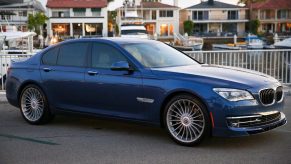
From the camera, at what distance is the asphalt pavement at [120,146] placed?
656cm

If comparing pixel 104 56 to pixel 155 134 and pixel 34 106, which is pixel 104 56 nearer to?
pixel 155 134

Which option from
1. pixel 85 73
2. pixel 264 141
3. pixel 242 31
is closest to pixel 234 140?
pixel 264 141

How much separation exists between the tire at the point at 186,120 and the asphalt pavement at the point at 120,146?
15 centimetres

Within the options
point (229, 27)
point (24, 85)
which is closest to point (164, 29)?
point (229, 27)

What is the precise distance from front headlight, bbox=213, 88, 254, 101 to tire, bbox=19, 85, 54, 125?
3.46m

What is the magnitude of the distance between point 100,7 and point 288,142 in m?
70.8

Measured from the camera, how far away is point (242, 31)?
88.0 m

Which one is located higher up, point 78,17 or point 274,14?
point 274,14

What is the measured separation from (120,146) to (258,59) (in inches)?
303

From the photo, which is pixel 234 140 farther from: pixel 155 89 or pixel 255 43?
pixel 255 43

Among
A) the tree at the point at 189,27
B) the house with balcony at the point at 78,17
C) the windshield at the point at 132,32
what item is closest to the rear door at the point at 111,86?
the windshield at the point at 132,32

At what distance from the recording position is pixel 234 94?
6836mm

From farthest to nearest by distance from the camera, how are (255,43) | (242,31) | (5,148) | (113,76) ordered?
1. (242,31)
2. (255,43)
3. (113,76)
4. (5,148)

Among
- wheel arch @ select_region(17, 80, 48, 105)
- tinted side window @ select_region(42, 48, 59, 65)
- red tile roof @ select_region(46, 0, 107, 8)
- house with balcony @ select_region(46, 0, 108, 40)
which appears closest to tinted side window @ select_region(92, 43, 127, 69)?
tinted side window @ select_region(42, 48, 59, 65)
